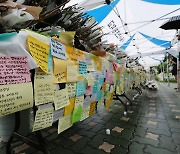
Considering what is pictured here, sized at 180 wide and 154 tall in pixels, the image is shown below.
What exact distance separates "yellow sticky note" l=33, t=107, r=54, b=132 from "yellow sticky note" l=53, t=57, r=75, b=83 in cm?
18

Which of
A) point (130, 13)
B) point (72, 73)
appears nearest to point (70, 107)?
point (72, 73)

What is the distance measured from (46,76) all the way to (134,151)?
1.24 metres

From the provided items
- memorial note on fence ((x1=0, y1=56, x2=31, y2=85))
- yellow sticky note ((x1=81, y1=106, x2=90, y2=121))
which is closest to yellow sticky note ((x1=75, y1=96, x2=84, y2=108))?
yellow sticky note ((x1=81, y1=106, x2=90, y2=121))

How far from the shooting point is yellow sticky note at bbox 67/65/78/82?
1.12m

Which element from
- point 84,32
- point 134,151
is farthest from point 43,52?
point 134,151

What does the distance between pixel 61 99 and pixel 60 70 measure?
0.19m

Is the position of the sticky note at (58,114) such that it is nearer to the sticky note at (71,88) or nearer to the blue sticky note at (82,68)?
the sticky note at (71,88)

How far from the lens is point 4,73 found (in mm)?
704

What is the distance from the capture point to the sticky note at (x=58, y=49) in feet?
3.26

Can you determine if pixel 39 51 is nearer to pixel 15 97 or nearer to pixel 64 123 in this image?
pixel 15 97

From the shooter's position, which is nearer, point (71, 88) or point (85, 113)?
point (71, 88)

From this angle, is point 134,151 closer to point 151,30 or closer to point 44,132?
point 44,132

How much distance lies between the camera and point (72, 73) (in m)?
1.16

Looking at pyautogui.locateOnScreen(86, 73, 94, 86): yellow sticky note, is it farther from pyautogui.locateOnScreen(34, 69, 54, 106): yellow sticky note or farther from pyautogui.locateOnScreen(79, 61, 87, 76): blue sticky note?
pyautogui.locateOnScreen(34, 69, 54, 106): yellow sticky note
